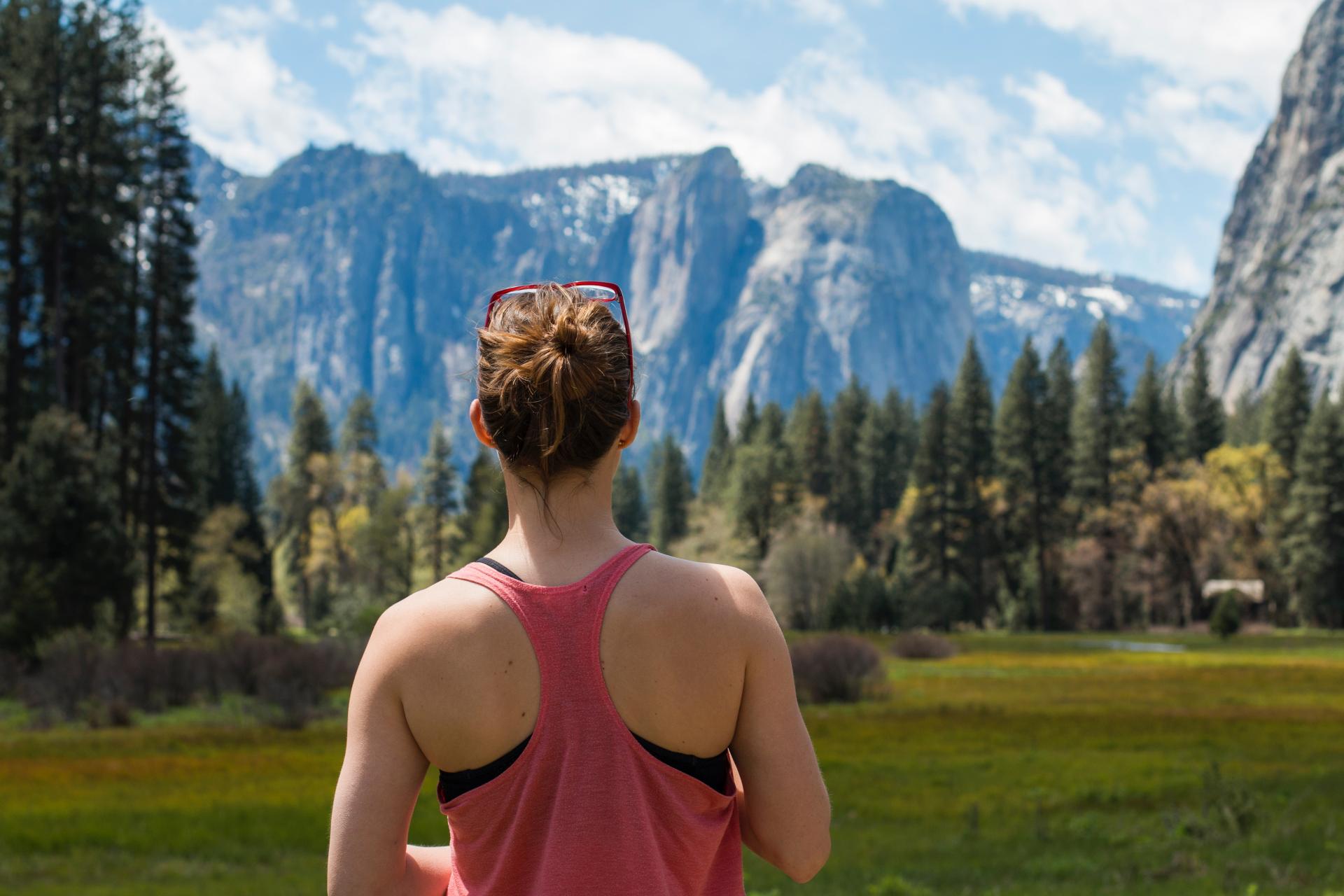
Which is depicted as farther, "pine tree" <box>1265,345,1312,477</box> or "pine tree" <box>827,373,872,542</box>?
"pine tree" <box>827,373,872,542</box>

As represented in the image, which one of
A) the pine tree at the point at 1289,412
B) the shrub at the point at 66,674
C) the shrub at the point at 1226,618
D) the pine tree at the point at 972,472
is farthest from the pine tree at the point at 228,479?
the pine tree at the point at 1289,412

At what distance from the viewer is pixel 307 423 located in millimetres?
80875

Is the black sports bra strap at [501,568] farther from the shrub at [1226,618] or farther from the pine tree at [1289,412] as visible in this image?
the pine tree at [1289,412]

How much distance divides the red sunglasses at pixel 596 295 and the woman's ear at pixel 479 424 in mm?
155

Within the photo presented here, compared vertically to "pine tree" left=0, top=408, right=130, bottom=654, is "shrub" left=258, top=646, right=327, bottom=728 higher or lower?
lower

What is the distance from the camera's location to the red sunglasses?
212 centimetres

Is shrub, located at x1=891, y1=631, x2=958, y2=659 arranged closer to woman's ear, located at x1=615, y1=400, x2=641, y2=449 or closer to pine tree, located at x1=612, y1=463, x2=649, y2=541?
woman's ear, located at x1=615, y1=400, x2=641, y2=449

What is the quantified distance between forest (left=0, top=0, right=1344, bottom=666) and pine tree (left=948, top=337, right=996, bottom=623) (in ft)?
0.59

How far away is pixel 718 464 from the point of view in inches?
4205

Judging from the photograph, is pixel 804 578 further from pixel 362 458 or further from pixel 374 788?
pixel 374 788

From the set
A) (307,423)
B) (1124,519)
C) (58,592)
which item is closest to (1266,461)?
(1124,519)

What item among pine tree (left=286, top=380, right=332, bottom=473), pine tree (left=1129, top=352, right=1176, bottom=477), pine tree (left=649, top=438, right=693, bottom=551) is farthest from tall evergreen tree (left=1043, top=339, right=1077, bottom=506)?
pine tree (left=286, top=380, right=332, bottom=473)

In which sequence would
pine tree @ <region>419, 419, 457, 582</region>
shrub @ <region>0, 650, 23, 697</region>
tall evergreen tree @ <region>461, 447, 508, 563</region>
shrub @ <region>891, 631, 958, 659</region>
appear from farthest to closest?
pine tree @ <region>419, 419, 457, 582</region> → tall evergreen tree @ <region>461, 447, 508, 563</region> → shrub @ <region>891, 631, 958, 659</region> → shrub @ <region>0, 650, 23, 697</region>

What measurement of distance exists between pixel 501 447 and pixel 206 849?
12.2m
